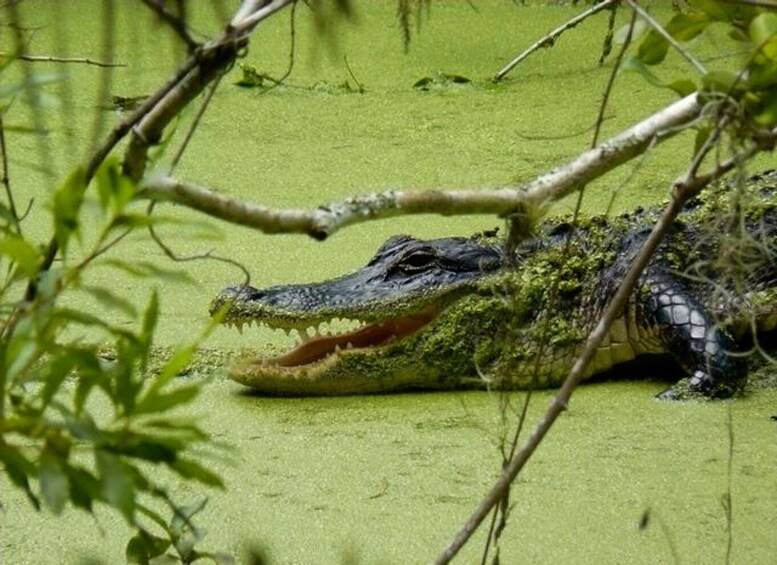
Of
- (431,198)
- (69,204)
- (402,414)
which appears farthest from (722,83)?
(402,414)

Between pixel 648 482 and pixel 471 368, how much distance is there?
38.2 inches

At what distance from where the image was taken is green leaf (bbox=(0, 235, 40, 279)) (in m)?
1.00

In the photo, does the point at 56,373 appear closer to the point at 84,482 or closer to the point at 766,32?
the point at 84,482

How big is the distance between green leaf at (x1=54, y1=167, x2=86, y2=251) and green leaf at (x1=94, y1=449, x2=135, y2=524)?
17cm

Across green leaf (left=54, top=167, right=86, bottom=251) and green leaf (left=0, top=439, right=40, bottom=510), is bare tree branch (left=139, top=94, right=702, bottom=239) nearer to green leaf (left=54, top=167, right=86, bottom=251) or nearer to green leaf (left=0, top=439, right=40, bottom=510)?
green leaf (left=54, top=167, right=86, bottom=251)

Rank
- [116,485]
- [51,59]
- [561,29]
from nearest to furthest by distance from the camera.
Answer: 1. [116,485]
2. [51,59]
3. [561,29]

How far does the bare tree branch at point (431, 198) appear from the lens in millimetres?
1268

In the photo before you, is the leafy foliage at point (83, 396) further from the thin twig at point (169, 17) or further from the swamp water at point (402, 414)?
the swamp water at point (402, 414)

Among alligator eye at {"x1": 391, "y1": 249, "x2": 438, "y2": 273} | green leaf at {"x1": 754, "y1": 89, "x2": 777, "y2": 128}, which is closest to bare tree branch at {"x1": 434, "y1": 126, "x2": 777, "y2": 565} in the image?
green leaf at {"x1": 754, "y1": 89, "x2": 777, "y2": 128}

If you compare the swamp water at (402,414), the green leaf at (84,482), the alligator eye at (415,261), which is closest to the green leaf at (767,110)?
the swamp water at (402,414)

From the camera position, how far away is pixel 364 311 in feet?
12.1

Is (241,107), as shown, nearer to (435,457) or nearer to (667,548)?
(435,457)

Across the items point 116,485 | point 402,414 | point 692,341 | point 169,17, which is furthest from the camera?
point 692,341

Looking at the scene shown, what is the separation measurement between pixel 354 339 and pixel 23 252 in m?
2.78
